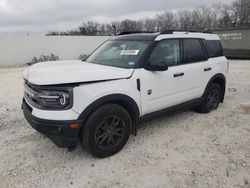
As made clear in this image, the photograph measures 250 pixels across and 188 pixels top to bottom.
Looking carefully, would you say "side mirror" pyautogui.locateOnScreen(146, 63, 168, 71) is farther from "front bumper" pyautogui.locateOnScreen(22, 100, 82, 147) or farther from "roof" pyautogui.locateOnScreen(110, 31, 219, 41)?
"front bumper" pyautogui.locateOnScreen(22, 100, 82, 147)

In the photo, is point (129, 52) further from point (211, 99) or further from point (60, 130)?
point (211, 99)

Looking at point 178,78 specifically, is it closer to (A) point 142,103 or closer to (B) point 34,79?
(A) point 142,103

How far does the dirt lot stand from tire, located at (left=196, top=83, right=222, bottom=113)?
0.34m

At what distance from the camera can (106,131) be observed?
3.36m

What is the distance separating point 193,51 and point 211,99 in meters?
1.27

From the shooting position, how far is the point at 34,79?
10.0 ft

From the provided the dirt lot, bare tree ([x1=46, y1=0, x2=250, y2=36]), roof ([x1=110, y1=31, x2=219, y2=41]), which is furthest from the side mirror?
bare tree ([x1=46, y1=0, x2=250, y2=36])

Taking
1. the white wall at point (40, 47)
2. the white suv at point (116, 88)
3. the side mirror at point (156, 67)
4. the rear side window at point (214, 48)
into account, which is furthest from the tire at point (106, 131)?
the white wall at point (40, 47)

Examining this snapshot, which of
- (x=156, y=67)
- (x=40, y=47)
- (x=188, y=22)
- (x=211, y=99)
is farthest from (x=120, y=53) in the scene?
(x=188, y=22)

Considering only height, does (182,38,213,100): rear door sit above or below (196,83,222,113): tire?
above

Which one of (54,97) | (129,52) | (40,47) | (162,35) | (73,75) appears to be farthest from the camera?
(40,47)

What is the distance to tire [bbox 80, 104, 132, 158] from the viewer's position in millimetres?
→ 3143

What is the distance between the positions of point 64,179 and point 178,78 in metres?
2.44

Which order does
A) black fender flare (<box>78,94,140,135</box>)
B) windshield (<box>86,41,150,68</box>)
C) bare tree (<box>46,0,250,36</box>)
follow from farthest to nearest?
bare tree (<box>46,0,250,36</box>) < windshield (<box>86,41,150,68</box>) < black fender flare (<box>78,94,140,135</box>)
